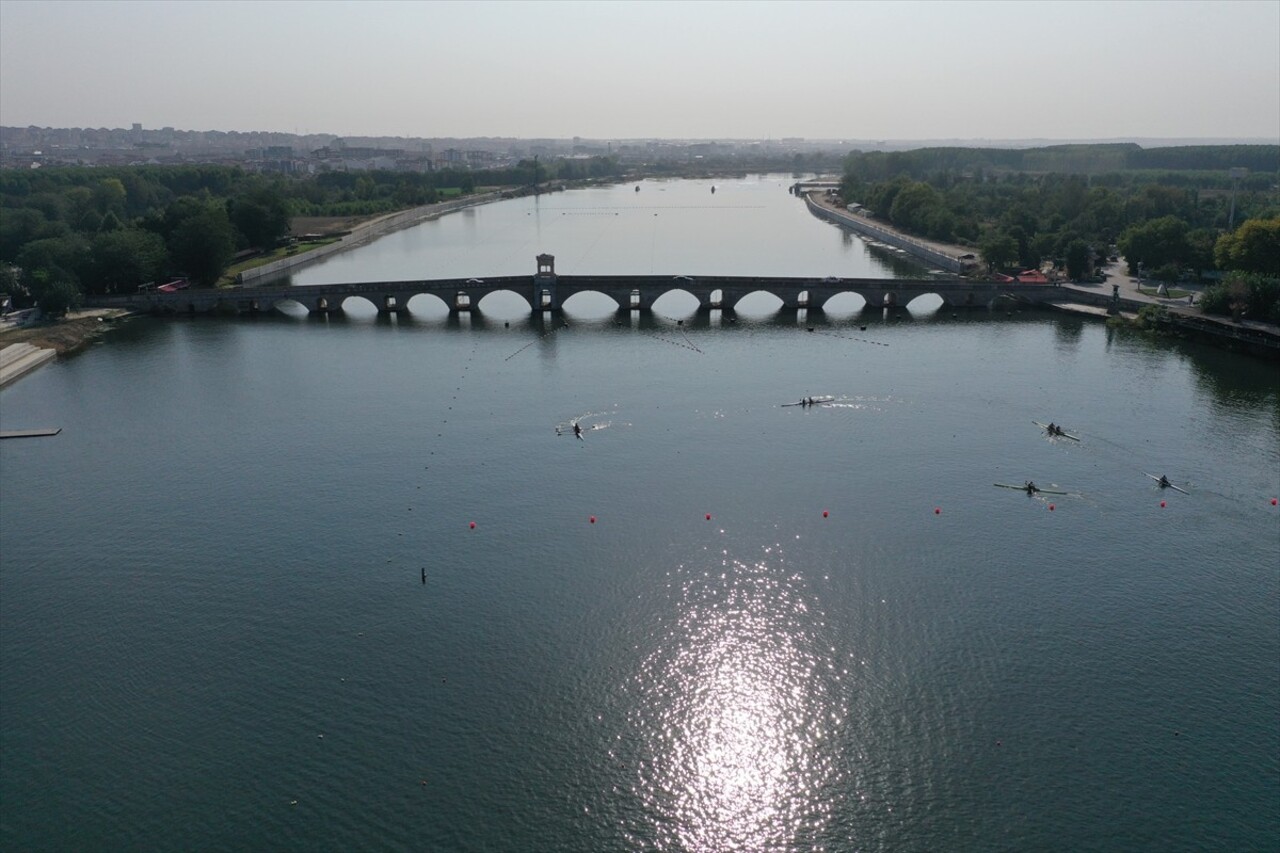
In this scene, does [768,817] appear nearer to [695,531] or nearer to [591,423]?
[695,531]

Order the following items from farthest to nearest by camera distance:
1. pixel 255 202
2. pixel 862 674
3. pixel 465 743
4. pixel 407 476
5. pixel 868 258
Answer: pixel 868 258
pixel 255 202
pixel 407 476
pixel 862 674
pixel 465 743

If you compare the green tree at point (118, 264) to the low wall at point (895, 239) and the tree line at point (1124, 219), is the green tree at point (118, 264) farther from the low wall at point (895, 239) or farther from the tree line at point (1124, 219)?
the low wall at point (895, 239)

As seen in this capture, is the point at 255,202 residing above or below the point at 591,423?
above

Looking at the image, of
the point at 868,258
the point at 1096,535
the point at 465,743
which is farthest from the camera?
the point at 868,258

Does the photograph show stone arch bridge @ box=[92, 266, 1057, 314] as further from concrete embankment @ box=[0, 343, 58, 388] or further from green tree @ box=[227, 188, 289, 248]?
green tree @ box=[227, 188, 289, 248]

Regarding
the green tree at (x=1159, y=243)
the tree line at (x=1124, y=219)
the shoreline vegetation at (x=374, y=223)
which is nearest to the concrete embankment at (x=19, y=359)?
the shoreline vegetation at (x=374, y=223)

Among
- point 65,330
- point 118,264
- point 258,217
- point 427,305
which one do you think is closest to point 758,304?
point 427,305

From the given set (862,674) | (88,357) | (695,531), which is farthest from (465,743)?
(88,357)
